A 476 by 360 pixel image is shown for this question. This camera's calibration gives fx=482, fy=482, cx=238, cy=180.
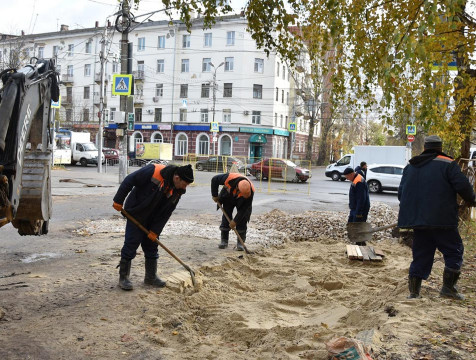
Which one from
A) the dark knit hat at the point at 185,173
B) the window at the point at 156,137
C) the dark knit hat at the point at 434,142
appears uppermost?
the window at the point at 156,137

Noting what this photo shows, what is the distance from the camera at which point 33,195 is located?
5.84 meters

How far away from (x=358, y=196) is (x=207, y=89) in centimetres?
4086

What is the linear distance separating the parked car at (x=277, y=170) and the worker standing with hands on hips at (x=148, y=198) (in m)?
18.0

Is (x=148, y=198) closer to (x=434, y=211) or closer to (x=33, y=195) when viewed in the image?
(x=33, y=195)

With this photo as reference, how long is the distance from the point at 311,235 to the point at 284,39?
191 inches

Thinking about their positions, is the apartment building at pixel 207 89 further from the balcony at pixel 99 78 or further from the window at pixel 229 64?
the balcony at pixel 99 78

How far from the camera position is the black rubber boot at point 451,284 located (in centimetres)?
537

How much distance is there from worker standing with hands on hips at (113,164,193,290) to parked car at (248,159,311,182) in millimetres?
18015

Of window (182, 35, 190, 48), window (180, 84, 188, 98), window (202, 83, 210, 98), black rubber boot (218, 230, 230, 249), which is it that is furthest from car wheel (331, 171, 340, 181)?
black rubber boot (218, 230, 230, 249)

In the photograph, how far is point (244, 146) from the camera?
49.0 meters

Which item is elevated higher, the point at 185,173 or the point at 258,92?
the point at 258,92

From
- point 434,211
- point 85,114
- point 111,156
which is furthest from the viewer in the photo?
point 85,114

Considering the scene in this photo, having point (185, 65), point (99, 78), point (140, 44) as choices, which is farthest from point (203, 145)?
point (99, 78)

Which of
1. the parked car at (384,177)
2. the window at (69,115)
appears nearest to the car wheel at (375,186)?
the parked car at (384,177)
